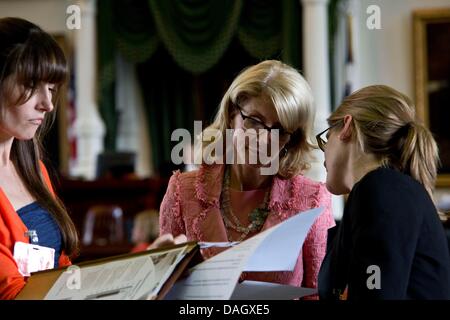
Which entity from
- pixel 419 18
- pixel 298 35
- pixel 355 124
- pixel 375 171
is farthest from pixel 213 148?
pixel 419 18

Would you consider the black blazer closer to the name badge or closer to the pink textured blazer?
the pink textured blazer

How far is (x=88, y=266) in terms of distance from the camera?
3.98 feet

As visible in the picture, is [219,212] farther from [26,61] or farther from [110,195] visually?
[110,195]

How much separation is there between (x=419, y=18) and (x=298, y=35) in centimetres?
137

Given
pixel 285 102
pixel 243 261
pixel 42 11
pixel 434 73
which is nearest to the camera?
pixel 243 261

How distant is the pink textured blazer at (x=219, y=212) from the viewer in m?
1.87

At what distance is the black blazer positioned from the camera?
49.7 inches

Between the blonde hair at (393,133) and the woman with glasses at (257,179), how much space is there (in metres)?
0.37

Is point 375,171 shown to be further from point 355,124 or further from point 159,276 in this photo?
point 159,276

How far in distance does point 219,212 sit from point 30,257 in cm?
58

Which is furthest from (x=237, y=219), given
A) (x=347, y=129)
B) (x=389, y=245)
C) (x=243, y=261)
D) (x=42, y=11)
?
(x=42, y=11)

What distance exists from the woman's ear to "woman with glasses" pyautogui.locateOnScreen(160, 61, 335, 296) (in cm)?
35

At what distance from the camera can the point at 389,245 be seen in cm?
127

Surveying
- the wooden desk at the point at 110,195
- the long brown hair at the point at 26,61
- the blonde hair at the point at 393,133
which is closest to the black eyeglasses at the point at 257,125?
the blonde hair at the point at 393,133
